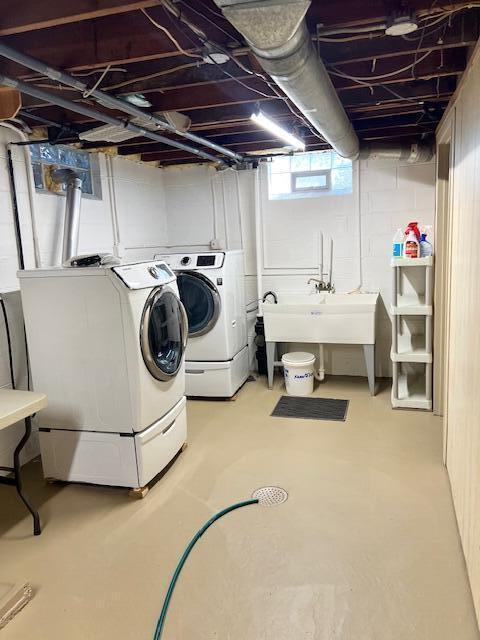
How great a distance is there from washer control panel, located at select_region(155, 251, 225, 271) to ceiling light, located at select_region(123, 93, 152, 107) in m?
1.67

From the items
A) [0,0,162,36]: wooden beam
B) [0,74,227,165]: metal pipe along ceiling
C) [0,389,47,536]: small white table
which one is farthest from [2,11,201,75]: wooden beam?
[0,389,47,536]: small white table

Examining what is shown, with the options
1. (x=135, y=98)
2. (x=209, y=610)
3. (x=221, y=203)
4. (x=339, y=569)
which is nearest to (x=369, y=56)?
(x=135, y=98)

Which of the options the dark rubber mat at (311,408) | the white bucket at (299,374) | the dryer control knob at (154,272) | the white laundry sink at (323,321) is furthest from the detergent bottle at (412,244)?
the dryer control knob at (154,272)

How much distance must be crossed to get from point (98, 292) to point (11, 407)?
769mm

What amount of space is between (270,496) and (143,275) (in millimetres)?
1531

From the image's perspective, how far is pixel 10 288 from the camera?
3141mm

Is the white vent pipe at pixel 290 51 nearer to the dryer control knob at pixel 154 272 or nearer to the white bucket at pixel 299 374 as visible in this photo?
the dryer control knob at pixel 154 272

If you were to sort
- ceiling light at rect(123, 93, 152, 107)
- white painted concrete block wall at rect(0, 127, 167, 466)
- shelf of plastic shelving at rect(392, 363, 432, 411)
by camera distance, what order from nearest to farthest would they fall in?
1. ceiling light at rect(123, 93, 152, 107)
2. white painted concrete block wall at rect(0, 127, 167, 466)
3. shelf of plastic shelving at rect(392, 363, 432, 411)

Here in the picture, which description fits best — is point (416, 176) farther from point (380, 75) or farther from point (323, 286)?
→ point (380, 75)

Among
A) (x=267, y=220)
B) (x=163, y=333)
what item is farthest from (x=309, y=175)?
(x=163, y=333)

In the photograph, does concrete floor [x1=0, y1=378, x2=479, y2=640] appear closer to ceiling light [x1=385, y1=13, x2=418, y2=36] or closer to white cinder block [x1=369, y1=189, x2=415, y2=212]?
white cinder block [x1=369, y1=189, x2=415, y2=212]

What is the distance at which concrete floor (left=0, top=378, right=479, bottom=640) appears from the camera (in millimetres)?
1863

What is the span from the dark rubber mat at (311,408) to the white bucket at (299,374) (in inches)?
3.5

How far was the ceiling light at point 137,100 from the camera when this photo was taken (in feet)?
8.54
